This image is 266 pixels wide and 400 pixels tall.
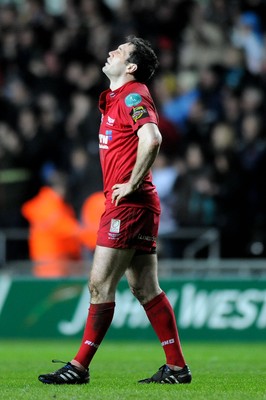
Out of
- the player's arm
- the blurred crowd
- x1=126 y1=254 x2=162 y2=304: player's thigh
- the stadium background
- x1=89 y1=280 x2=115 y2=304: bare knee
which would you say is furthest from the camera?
the blurred crowd

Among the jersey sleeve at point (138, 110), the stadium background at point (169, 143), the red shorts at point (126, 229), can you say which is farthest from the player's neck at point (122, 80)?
the stadium background at point (169, 143)

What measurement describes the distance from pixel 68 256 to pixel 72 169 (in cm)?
162

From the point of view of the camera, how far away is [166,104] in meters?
16.9

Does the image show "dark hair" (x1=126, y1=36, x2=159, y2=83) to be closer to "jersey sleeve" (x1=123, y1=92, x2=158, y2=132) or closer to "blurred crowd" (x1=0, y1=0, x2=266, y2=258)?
"jersey sleeve" (x1=123, y1=92, x2=158, y2=132)

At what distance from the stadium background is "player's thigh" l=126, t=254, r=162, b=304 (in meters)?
5.83

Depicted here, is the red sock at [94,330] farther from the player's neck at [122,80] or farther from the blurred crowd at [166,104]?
the blurred crowd at [166,104]

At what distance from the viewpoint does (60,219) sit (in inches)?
602

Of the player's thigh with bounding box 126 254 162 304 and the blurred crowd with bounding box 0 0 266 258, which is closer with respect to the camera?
the player's thigh with bounding box 126 254 162 304

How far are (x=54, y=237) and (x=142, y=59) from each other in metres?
7.58

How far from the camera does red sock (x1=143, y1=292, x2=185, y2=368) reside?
8000mm

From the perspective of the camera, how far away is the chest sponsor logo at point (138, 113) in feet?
25.2

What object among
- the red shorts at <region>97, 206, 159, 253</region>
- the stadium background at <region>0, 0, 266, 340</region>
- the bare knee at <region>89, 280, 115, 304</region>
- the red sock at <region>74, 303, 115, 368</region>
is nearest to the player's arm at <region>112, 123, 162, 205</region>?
the red shorts at <region>97, 206, 159, 253</region>

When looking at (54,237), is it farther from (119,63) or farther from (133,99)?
(133,99)

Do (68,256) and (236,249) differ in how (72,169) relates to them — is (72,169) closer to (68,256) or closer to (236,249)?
(68,256)
